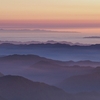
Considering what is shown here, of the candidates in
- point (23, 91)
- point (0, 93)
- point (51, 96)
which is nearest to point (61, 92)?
point (51, 96)

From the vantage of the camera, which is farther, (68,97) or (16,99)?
(68,97)

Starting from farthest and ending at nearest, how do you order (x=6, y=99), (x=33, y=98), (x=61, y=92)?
(x=61, y=92)
(x=33, y=98)
(x=6, y=99)

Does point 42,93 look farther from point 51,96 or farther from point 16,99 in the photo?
point 16,99

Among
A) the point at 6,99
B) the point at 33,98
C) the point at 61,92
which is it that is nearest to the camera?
the point at 6,99

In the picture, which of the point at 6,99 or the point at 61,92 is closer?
→ the point at 6,99

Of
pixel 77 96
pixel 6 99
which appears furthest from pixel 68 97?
pixel 6 99

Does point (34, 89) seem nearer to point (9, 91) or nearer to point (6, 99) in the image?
point (9, 91)

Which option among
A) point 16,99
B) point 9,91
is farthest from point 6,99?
point 9,91
